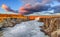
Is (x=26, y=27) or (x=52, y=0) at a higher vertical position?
(x=52, y=0)

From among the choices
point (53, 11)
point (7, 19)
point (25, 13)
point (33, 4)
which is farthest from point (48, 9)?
point (7, 19)

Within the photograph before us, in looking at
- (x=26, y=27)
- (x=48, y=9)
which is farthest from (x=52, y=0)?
(x=26, y=27)

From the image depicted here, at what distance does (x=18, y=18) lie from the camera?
6.76 ft

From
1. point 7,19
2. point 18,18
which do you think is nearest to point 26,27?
point 18,18

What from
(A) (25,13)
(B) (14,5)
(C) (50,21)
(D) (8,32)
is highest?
(B) (14,5)

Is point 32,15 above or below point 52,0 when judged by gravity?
below

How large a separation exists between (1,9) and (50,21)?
86 cm

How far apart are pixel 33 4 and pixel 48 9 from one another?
27 centimetres

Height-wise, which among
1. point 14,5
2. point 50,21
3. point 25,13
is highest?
point 14,5

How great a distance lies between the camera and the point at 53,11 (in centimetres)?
204

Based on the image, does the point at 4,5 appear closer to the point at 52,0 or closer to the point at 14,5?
the point at 14,5

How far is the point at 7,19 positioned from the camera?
80.9 inches

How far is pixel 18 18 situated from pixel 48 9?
0.54 metres

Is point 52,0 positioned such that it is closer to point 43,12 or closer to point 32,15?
point 43,12
